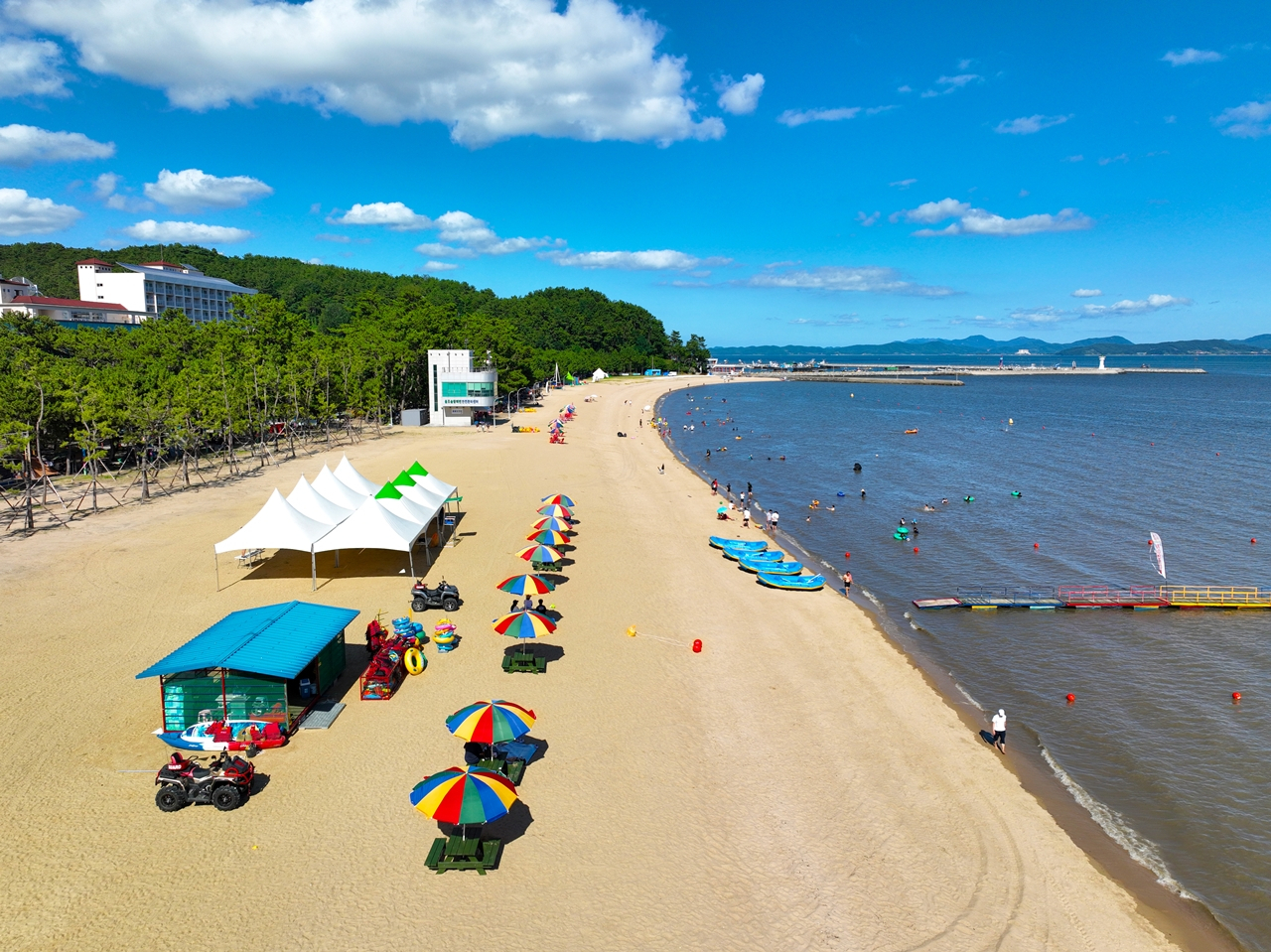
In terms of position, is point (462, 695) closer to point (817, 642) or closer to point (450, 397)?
point (817, 642)

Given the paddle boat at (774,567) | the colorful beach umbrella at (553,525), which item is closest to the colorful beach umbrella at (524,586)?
the colorful beach umbrella at (553,525)

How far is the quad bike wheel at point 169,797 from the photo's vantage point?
13164mm

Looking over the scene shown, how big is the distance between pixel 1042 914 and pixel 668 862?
6.40m

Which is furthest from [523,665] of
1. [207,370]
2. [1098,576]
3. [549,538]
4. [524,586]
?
[207,370]

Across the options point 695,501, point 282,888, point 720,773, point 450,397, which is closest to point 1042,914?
point 720,773

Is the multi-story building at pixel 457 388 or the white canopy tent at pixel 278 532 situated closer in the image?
the white canopy tent at pixel 278 532

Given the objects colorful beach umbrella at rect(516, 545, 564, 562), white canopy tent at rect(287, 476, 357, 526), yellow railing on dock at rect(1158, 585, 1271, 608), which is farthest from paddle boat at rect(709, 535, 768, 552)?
white canopy tent at rect(287, 476, 357, 526)

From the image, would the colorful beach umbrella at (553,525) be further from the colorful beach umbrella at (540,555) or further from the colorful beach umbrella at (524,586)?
the colorful beach umbrella at (524,586)

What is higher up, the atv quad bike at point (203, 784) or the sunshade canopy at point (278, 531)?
the sunshade canopy at point (278, 531)

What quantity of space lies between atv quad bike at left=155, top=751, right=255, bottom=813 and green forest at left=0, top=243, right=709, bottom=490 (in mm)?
28052

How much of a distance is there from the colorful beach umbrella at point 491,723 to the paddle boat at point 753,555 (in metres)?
18.1

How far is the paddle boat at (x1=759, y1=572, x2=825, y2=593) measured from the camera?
2830 cm

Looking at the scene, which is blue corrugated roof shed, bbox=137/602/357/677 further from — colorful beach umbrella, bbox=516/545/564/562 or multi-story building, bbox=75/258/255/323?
multi-story building, bbox=75/258/255/323

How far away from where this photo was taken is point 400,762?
48.9ft
